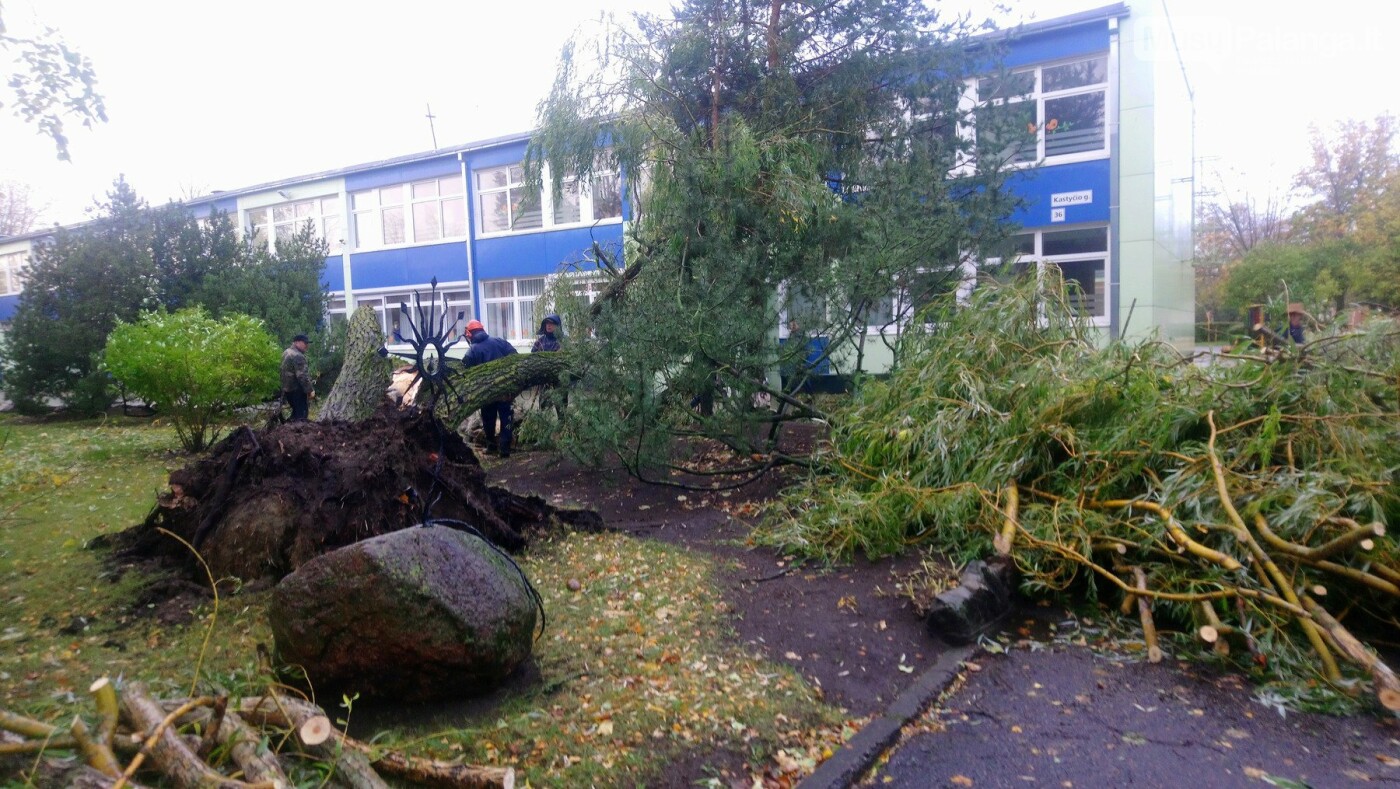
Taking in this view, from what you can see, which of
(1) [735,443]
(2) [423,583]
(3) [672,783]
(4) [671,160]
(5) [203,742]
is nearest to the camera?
(5) [203,742]

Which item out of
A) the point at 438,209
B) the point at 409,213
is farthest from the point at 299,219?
the point at 438,209

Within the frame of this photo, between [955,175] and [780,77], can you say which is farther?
[955,175]

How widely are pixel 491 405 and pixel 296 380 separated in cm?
391

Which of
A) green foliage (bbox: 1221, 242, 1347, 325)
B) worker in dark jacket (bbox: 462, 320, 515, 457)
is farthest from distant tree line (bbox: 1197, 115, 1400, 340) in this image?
worker in dark jacket (bbox: 462, 320, 515, 457)

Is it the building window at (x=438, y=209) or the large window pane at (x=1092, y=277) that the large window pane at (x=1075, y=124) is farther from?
the building window at (x=438, y=209)

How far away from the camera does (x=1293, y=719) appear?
4.17 metres

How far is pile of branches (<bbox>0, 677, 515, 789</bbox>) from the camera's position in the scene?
2.75 meters

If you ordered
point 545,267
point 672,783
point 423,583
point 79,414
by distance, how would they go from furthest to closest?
1. point 545,267
2. point 79,414
3. point 423,583
4. point 672,783

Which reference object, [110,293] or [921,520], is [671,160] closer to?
[921,520]

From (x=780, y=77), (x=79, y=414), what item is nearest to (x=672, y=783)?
(x=780, y=77)

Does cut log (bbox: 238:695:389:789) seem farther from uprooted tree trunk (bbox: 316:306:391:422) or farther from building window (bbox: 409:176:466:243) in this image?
building window (bbox: 409:176:466:243)

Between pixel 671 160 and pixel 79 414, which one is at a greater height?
pixel 671 160

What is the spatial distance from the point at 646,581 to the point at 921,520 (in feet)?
6.58

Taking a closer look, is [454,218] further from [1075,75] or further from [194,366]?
[1075,75]
